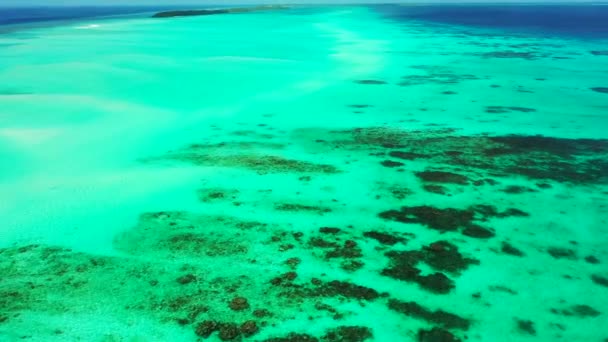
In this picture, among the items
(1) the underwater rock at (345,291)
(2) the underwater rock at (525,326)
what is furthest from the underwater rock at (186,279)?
(2) the underwater rock at (525,326)

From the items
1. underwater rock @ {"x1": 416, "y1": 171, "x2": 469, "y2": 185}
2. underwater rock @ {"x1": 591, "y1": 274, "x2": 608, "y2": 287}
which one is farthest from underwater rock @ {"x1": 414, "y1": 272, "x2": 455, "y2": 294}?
underwater rock @ {"x1": 416, "y1": 171, "x2": 469, "y2": 185}

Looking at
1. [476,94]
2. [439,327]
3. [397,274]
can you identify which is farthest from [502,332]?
[476,94]

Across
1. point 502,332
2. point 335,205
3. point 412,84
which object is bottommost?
point 502,332

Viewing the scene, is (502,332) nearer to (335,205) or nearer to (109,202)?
(335,205)

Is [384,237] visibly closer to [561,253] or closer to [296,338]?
[296,338]

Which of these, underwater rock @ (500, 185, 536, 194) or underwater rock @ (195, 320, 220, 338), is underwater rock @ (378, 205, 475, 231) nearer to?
underwater rock @ (500, 185, 536, 194)
